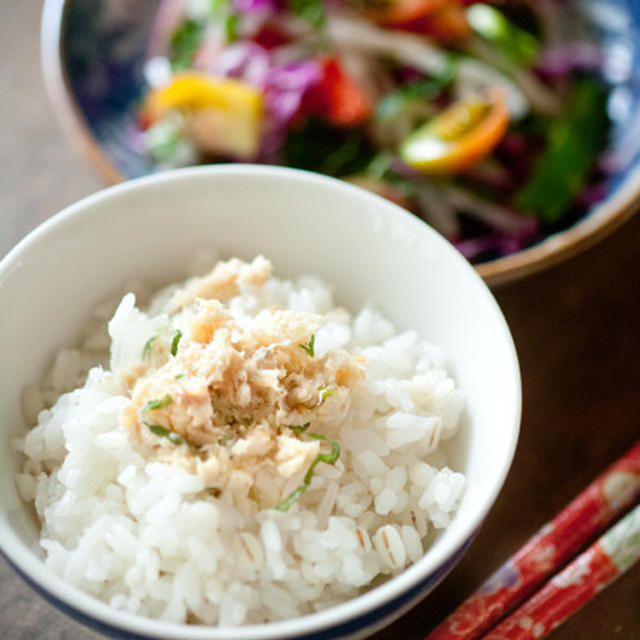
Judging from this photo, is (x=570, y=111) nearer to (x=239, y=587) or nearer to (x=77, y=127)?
(x=77, y=127)

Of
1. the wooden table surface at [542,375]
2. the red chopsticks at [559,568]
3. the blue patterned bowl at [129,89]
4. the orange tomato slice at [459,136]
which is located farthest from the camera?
the orange tomato slice at [459,136]

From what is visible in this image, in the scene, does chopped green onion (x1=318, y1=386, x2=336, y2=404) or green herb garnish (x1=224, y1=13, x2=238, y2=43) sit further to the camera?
green herb garnish (x1=224, y1=13, x2=238, y2=43)

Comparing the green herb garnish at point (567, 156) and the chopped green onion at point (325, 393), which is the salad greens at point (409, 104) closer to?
the green herb garnish at point (567, 156)

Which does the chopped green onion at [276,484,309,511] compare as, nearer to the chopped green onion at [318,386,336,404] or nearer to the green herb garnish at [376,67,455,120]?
the chopped green onion at [318,386,336,404]

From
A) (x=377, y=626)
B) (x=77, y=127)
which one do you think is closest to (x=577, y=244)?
(x=377, y=626)

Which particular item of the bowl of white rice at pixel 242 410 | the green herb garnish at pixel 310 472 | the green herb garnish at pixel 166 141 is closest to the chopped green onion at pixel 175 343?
the bowl of white rice at pixel 242 410

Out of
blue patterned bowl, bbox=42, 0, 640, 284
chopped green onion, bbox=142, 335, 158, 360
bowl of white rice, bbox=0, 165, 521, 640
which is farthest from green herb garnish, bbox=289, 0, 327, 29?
chopped green onion, bbox=142, 335, 158, 360
